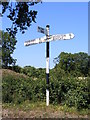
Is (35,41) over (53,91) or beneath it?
over

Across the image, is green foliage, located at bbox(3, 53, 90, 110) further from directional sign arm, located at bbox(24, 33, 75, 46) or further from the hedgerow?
directional sign arm, located at bbox(24, 33, 75, 46)

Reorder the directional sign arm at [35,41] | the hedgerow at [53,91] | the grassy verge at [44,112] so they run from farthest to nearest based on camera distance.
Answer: the directional sign arm at [35,41] < the hedgerow at [53,91] < the grassy verge at [44,112]

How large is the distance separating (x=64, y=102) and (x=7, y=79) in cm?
321

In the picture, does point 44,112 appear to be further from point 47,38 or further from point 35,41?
point 35,41

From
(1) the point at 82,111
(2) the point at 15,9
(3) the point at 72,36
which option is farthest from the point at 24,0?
(1) the point at 82,111

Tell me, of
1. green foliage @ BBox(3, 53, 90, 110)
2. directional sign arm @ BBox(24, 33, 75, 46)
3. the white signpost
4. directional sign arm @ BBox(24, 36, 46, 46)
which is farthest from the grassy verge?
directional sign arm @ BBox(24, 36, 46, 46)

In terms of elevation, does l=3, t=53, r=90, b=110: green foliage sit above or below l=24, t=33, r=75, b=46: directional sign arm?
below

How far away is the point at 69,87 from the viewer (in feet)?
31.8

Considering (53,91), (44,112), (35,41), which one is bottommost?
(44,112)

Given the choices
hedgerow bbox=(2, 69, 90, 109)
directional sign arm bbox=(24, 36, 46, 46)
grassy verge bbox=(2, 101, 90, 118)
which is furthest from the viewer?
directional sign arm bbox=(24, 36, 46, 46)

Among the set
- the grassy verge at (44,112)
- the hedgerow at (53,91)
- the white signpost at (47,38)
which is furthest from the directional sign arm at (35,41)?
the grassy verge at (44,112)

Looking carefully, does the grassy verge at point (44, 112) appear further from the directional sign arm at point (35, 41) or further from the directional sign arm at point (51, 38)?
the directional sign arm at point (35, 41)

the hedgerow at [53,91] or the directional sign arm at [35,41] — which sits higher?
the directional sign arm at [35,41]

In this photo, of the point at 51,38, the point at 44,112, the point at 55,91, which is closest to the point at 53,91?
the point at 55,91
